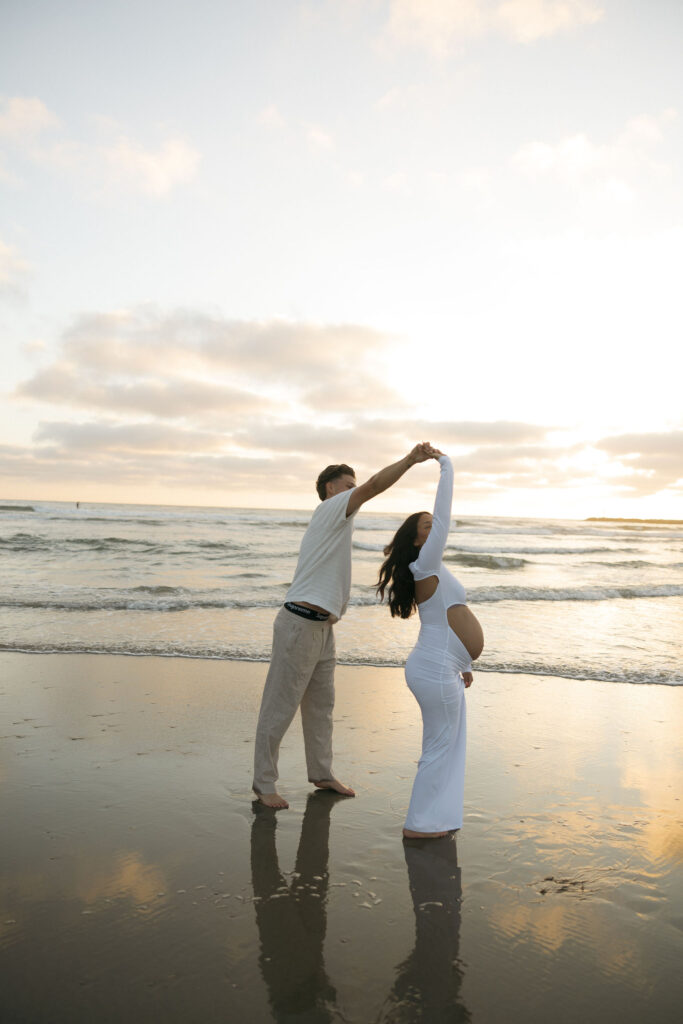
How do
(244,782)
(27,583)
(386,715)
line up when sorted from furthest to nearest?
1. (27,583)
2. (386,715)
3. (244,782)

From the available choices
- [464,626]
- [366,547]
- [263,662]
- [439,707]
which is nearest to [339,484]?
[464,626]

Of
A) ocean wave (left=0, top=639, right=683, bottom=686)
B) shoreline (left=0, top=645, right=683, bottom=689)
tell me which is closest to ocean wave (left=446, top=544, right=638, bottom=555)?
ocean wave (left=0, top=639, right=683, bottom=686)

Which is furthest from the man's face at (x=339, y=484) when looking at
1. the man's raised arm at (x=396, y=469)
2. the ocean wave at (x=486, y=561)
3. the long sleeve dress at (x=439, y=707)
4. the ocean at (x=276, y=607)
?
the ocean wave at (x=486, y=561)

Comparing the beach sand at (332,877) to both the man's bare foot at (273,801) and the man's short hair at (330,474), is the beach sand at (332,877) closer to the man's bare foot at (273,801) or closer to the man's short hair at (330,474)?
the man's bare foot at (273,801)

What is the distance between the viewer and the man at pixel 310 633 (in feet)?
13.3

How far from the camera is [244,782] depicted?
15.0 ft

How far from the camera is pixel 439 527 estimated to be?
11.7 ft

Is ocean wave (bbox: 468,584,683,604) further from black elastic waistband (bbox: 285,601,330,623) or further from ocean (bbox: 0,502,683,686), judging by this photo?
black elastic waistband (bbox: 285,601,330,623)

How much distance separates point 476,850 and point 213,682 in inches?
156

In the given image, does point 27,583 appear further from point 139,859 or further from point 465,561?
point 465,561

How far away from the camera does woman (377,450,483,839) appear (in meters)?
3.75

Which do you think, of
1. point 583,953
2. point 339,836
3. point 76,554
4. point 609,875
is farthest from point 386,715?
point 76,554

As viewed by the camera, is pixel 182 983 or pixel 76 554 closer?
pixel 182 983

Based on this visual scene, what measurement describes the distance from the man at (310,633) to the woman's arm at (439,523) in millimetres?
487
